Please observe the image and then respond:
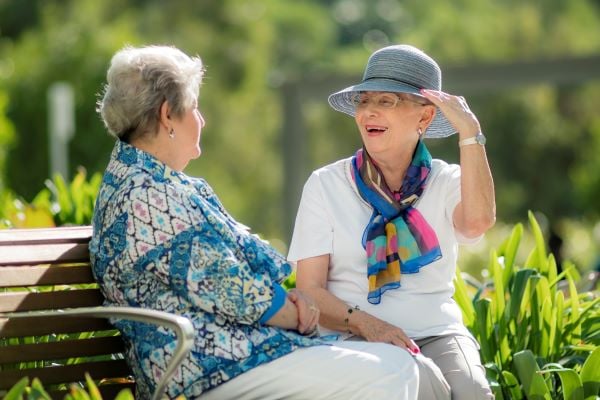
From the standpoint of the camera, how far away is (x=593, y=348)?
445 cm

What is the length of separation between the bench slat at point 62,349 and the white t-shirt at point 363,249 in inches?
A: 26.1

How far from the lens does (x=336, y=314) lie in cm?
396

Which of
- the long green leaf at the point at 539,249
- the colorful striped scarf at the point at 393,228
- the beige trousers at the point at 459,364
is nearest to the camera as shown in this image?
the beige trousers at the point at 459,364

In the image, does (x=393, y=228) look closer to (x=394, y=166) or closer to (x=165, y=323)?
(x=394, y=166)

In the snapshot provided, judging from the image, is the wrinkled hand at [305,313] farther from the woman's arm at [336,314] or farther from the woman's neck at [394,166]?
the woman's neck at [394,166]

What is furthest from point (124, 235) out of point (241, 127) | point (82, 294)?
point (241, 127)

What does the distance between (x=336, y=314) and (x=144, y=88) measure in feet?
3.13

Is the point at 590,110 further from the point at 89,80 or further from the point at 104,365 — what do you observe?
the point at 104,365

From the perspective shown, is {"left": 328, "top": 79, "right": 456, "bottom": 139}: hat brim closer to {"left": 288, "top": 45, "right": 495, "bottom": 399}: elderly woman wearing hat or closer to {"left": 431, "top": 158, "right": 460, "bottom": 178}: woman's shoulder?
{"left": 288, "top": 45, "right": 495, "bottom": 399}: elderly woman wearing hat

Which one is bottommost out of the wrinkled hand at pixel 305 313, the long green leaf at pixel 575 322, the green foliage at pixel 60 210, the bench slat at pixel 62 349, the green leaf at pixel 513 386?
the green leaf at pixel 513 386

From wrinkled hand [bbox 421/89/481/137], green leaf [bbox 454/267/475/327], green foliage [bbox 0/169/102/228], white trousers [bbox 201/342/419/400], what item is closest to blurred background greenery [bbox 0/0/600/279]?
green foliage [bbox 0/169/102/228]

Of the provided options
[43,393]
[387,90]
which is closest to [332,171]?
[387,90]

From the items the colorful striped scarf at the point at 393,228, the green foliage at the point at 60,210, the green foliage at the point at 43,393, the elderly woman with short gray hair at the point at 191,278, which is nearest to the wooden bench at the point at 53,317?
the elderly woman with short gray hair at the point at 191,278

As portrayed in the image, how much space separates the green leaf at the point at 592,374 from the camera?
13.6 ft
